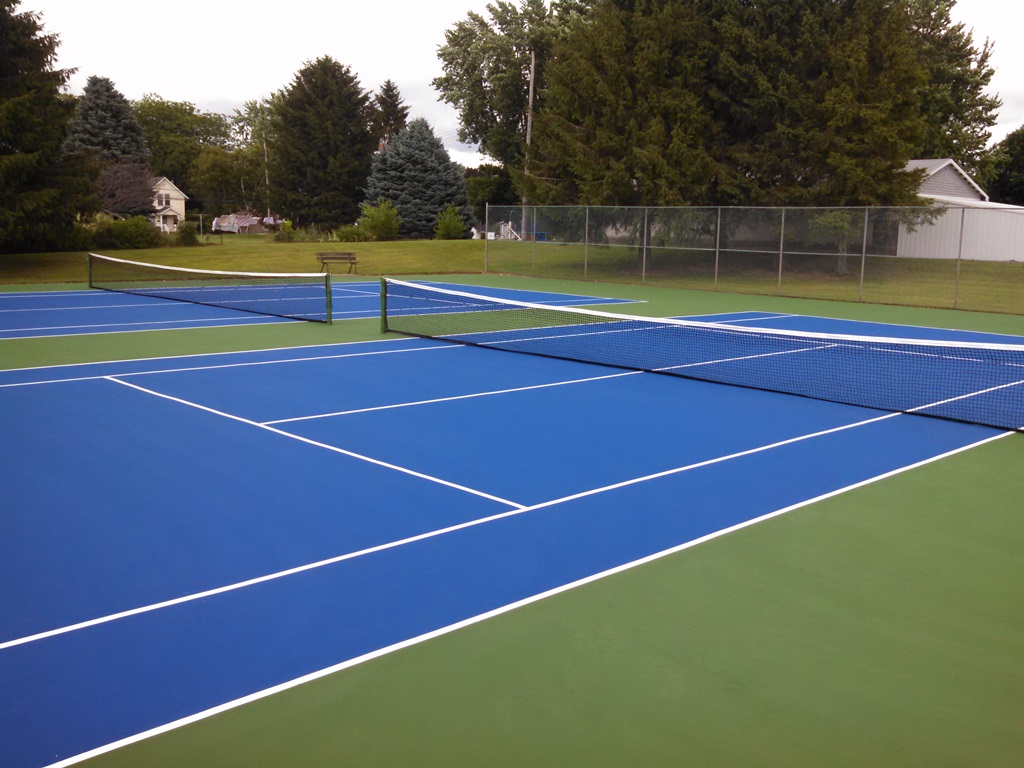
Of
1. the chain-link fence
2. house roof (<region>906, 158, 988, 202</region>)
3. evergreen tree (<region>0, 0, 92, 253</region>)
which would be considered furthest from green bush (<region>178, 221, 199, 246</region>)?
house roof (<region>906, 158, 988, 202</region>)

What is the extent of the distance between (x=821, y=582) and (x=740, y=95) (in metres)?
30.7

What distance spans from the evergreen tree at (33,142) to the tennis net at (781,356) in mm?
16627

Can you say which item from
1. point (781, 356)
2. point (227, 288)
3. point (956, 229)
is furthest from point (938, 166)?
point (781, 356)

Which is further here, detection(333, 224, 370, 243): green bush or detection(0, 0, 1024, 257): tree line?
detection(333, 224, 370, 243): green bush

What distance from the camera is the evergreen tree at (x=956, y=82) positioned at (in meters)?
48.0

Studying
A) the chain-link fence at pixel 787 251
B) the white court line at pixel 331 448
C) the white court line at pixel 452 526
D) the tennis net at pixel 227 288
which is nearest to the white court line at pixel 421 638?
the white court line at pixel 452 526

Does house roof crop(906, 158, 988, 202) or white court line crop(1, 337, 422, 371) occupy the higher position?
house roof crop(906, 158, 988, 202)

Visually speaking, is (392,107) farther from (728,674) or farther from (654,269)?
(728,674)

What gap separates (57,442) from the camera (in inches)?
341

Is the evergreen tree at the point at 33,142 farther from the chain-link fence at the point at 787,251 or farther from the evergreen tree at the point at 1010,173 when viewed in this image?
the evergreen tree at the point at 1010,173

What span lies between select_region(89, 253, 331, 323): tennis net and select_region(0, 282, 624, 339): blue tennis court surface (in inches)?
19.5

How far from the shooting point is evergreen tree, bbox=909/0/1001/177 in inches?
1889

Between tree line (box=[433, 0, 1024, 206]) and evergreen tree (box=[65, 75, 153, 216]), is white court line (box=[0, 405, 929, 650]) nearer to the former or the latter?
tree line (box=[433, 0, 1024, 206])

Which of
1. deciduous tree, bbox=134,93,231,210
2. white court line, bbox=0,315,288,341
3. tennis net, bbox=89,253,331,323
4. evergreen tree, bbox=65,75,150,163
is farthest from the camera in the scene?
deciduous tree, bbox=134,93,231,210
